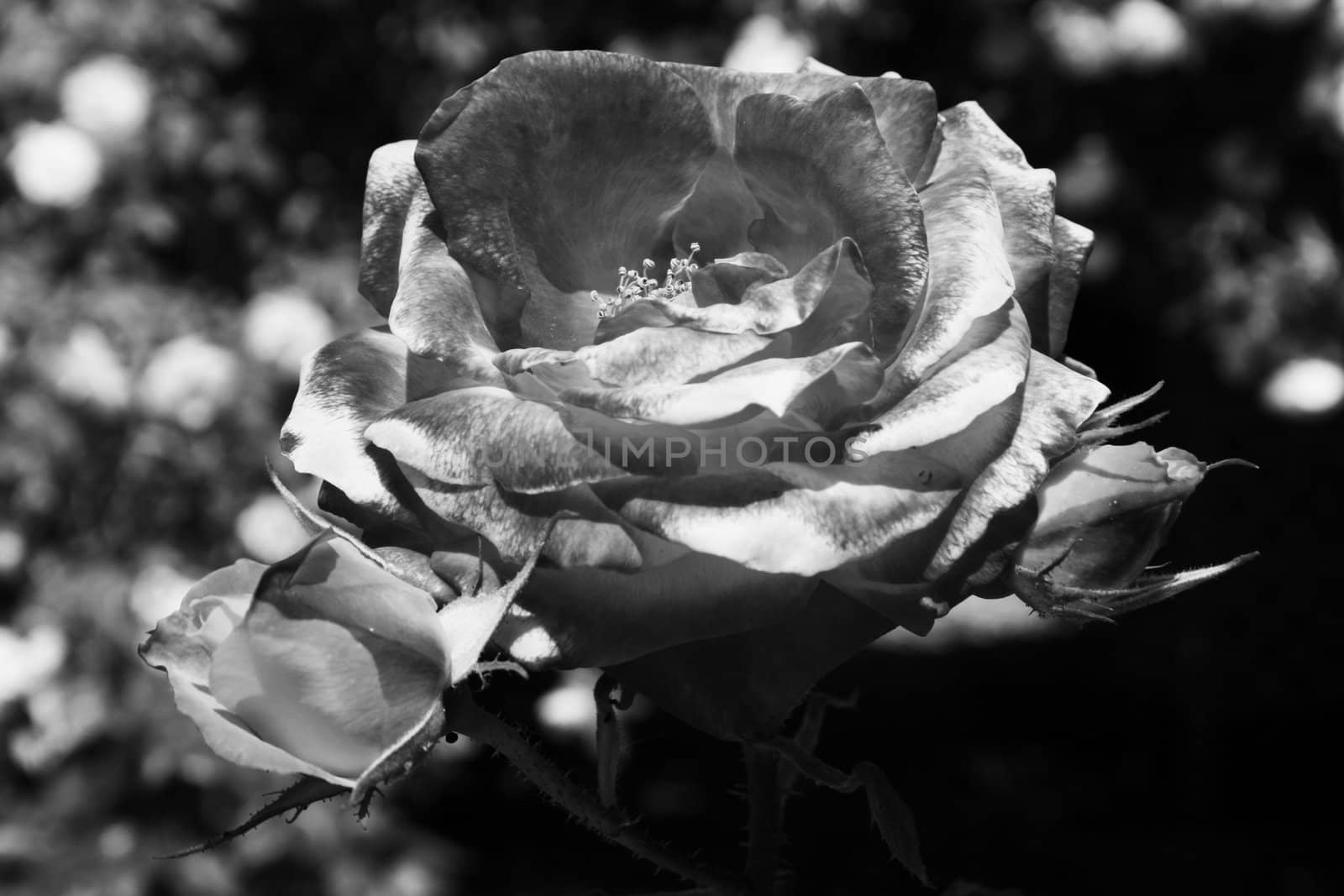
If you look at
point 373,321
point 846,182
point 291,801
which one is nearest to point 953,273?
point 846,182

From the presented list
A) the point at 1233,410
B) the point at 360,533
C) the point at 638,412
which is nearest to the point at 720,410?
the point at 638,412

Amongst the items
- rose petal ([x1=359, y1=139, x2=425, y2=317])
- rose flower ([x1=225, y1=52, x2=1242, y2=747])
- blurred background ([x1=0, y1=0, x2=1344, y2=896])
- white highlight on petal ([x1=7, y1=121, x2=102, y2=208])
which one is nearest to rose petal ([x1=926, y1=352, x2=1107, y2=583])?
rose flower ([x1=225, y1=52, x2=1242, y2=747])

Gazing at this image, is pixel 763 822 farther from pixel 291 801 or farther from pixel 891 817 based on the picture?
pixel 291 801

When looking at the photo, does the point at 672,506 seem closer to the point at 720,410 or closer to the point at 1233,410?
the point at 720,410

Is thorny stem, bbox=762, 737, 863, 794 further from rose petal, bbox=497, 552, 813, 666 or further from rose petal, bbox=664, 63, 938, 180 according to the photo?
rose petal, bbox=664, 63, 938, 180

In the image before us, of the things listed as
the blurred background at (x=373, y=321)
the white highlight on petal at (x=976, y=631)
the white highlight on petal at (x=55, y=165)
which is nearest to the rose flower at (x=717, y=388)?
the blurred background at (x=373, y=321)

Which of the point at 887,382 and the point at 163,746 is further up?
the point at 887,382
